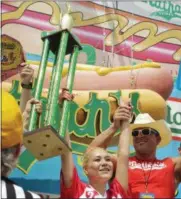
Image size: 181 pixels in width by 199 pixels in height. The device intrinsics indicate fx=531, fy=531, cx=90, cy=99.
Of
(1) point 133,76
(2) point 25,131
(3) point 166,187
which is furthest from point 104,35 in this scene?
(2) point 25,131

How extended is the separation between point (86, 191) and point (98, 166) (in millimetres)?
98

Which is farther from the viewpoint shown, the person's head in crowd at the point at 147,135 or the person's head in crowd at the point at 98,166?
the person's head in crowd at the point at 147,135

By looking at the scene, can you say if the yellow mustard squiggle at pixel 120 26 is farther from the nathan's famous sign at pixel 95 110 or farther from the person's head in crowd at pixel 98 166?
the person's head in crowd at pixel 98 166

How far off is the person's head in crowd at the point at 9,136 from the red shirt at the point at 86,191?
41cm

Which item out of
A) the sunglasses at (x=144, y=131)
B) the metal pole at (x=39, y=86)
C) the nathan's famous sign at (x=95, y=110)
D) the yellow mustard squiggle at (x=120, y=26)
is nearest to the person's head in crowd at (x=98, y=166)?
the metal pole at (x=39, y=86)

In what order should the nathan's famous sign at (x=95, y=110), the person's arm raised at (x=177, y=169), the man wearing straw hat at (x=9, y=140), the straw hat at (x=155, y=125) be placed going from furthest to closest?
the nathan's famous sign at (x=95, y=110) → the straw hat at (x=155, y=125) → the person's arm raised at (x=177, y=169) → the man wearing straw hat at (x=9, y=140)

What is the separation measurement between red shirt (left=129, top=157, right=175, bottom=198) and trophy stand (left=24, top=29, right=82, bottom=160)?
448 millimetres

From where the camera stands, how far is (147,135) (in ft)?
7.22

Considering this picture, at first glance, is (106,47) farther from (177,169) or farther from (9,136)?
(9,136)

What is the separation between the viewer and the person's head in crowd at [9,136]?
140 cm

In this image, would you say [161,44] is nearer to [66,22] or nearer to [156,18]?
[156,18]

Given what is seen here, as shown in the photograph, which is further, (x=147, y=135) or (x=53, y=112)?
(x=147, y=135)

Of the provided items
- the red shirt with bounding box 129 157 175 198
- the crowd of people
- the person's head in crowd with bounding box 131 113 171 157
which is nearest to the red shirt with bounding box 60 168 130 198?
the crowd of people

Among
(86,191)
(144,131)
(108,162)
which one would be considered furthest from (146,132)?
(86,191)
